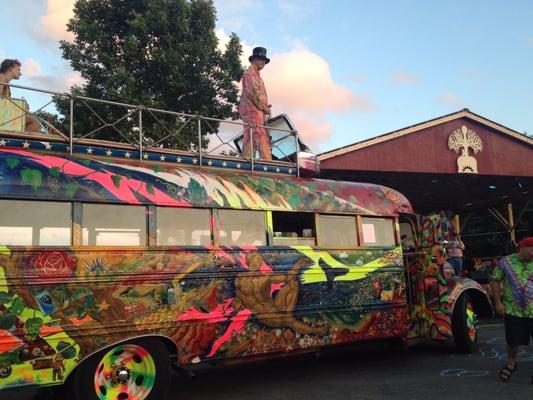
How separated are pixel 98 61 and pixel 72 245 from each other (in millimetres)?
12818

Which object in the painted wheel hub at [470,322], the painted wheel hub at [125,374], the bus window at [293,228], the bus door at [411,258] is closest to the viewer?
→ the painted wheel hub at [125,374]

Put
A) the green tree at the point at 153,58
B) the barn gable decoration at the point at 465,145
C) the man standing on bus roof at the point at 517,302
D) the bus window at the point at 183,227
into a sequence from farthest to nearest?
the barn gable decoration at the point at 465,145, the green tree at the point at 153,58, the man standing on bus roof at the point at 517,302, the bus window at the point at 183,227

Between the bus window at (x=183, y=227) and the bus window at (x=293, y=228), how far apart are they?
91 cm

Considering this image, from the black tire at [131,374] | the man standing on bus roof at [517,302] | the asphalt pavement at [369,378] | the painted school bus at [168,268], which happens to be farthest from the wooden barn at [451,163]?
the black tire at [131,374]

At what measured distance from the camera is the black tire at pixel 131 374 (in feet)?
15.1

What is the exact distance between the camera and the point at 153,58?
15695 mm

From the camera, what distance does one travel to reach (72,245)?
4680mm

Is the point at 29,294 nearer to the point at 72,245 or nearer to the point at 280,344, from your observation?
the point at 72,245

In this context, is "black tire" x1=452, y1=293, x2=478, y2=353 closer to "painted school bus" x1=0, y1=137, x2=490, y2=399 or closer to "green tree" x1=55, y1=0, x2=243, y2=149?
"painted school bus" x1=0, y1=137, x2=490, y2=399

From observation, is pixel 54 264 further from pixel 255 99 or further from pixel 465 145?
pixel 465 145

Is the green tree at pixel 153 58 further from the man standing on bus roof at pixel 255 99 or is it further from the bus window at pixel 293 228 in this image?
the bus window at pixel 293 228

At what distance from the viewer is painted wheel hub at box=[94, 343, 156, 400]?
15.6 ft

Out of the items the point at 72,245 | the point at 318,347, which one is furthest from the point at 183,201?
the point at 318,347

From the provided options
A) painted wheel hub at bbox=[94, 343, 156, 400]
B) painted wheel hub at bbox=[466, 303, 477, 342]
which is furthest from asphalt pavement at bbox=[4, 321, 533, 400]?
painted wheel hub at bbox=[94, 343, 156, 400]
